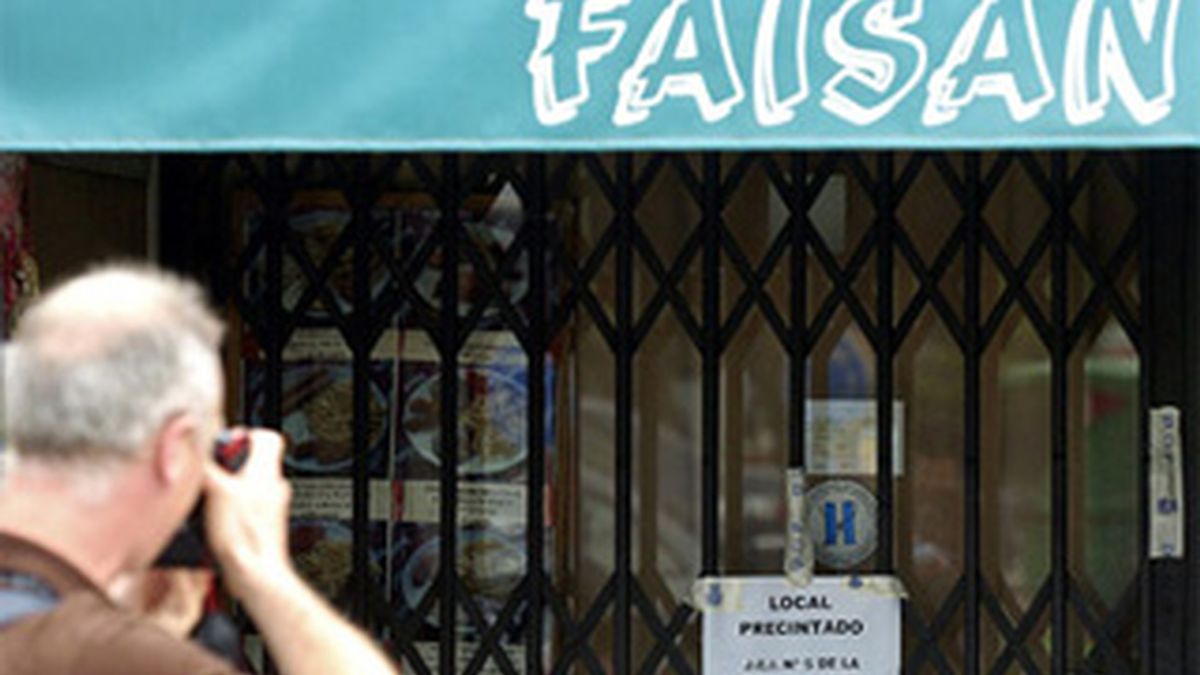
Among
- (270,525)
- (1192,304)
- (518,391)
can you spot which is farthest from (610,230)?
(270,525)

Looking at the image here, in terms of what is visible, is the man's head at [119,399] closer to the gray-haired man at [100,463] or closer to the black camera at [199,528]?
the gray-haired man at [100,463]

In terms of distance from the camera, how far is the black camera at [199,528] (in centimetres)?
266

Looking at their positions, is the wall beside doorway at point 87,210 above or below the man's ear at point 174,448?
above

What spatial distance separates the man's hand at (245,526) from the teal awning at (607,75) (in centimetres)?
199

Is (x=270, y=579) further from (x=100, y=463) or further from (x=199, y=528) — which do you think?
(x=100, y=463)

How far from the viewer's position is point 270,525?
104 inches

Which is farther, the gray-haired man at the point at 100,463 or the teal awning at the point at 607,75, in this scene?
the teal awning at the point at 607,75

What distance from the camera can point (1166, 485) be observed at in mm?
5969

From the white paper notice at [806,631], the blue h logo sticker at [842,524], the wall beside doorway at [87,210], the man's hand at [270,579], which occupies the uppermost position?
the wall beside doorway at [87,210]

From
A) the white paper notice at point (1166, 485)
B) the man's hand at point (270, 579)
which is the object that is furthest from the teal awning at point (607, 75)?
the man's hand at point (270, 579)

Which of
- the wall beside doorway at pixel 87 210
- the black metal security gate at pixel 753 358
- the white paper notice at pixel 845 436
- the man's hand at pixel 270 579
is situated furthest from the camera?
the white paper notice at pixel 845 436

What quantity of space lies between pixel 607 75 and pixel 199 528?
6.88 feet

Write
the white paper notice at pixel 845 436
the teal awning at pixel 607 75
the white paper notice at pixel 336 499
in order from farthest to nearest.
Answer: the white paper notice at pixel 336 499, the white paper notice at pixel 845 436, the teal awning at pixel 607 75

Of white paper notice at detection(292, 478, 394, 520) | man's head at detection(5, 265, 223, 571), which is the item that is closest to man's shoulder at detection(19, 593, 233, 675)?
man's head at detection(5, 265, 223, 571)
